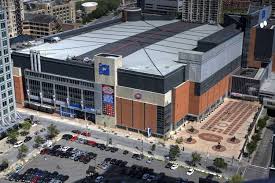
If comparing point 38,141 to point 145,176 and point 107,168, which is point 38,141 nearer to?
point 107,168

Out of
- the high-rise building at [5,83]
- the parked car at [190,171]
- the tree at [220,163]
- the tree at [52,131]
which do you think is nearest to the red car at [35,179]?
the tree at [52,131]

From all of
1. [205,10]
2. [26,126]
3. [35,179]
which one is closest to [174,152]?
[35,179]

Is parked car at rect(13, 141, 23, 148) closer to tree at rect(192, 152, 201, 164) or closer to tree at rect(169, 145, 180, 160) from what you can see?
tree at rect(169, 145, 180, 160)


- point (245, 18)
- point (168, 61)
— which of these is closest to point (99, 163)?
point (168, 61)

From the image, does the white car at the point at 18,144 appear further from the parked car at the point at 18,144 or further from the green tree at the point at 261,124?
the green tree at the point at 261,124

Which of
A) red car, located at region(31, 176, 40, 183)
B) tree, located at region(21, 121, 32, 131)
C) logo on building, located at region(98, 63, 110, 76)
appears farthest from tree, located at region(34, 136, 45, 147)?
logo on building, located at region(98, 63, 110, 76)

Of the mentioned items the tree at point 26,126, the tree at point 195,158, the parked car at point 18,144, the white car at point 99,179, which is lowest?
the white car at point 99,179
